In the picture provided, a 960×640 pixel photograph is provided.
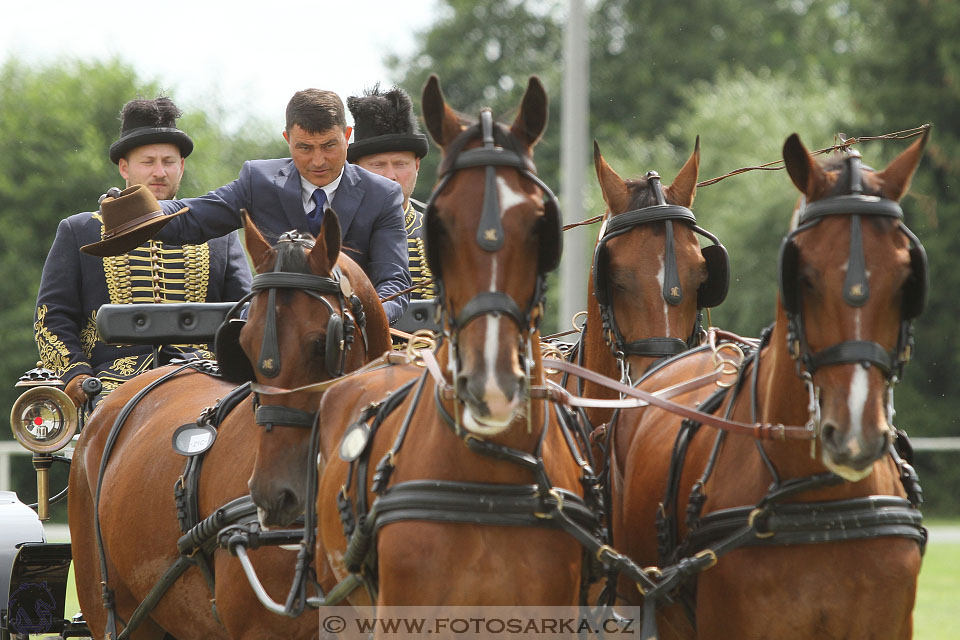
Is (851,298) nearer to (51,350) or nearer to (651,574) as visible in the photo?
(651,574)

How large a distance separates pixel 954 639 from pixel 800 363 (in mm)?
7224

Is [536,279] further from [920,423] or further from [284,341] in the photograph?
[920,423]

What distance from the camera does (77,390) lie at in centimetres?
637

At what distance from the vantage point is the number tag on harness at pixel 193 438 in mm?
5238

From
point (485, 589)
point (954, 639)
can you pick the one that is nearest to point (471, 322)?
point (485, 589)

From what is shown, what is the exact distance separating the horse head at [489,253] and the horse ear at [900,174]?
0.93m

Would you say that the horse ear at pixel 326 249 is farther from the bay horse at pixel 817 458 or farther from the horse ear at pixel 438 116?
the bay horse at pixel 817 458

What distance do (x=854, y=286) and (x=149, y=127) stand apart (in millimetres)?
4392

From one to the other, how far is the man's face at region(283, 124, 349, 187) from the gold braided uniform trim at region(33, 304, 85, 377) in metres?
1.72

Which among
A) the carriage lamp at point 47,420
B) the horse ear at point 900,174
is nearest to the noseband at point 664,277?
the horse ear at point 900,174

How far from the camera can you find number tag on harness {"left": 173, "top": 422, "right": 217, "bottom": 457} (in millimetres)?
5238

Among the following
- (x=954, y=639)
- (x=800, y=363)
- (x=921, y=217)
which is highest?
(x=921, y=217)

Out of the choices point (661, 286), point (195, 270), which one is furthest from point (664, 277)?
point (195, 270)

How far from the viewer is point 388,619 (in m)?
3.70
